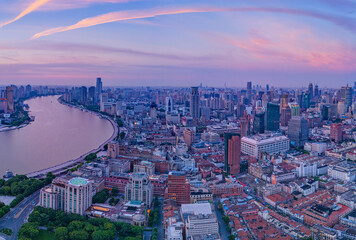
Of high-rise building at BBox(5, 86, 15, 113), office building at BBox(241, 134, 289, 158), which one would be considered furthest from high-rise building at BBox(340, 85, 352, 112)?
high-rise building at BBox(5, 86, 15, 113)

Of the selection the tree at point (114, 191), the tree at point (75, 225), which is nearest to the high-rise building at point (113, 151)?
the tree at point (114, 191)

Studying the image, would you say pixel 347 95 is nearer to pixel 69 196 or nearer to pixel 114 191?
pixel 114 191

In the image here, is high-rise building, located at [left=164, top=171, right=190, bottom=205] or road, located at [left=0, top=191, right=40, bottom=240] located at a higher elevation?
high-rise building, located at [left=164, top=171, right=190, bottom=205]

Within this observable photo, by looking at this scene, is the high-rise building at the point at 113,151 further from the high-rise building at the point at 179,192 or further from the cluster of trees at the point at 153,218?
the cluster of trees at the point at 153,218

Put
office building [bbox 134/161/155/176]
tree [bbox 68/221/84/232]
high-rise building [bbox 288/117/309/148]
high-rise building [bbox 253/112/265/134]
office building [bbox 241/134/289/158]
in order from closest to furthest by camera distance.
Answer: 1. tree [bbox 68/221/84/232]
2. office building [bbox 134/161/155/176]
3. office building [bbox 241/134/289/158]
4. high-rise building [bbox 288/117/309/148]
5. high-rise building [bbox 253/112/265/134]

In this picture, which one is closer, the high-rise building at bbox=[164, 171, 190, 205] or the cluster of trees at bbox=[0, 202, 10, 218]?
the cluster of trees at bbox=[0, 202, 10, 218]

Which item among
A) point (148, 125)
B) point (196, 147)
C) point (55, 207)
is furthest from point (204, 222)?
point (148, 125)

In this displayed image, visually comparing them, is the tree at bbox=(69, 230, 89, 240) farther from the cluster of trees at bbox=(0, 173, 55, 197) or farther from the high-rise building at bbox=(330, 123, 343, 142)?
the high-rise building at bbox=(330, 123, 343, 142)
